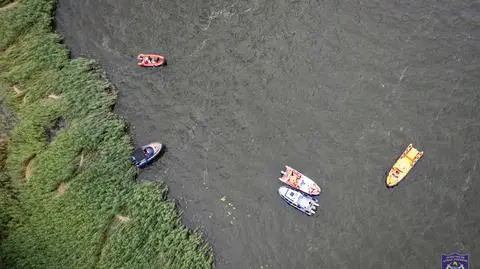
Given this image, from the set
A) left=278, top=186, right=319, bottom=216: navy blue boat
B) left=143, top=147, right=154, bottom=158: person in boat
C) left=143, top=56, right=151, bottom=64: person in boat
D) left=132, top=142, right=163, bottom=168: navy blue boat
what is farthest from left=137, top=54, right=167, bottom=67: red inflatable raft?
left=278, top=186, right=319, bottom=216: navy blue boat

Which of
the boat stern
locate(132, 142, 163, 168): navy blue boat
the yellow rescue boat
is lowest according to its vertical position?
locate(132, 142, 163, 168): navy blue boat

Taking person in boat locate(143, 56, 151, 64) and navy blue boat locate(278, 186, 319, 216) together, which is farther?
person in boat locate(143, 56, 151, 64)

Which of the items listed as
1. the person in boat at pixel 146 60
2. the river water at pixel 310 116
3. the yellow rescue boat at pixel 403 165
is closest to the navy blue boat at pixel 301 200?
the river water at pixel 310 116

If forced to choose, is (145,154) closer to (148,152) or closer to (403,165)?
(148,152)

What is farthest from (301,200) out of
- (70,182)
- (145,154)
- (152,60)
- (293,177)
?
(70,182)

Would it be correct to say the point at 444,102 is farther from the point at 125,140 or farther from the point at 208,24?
the point at 125,140

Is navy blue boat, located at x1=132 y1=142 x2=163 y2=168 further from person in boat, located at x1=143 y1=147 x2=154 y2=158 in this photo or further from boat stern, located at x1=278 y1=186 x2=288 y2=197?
boat stern, located at x1=278 y1=186 x2=288 y2=197
